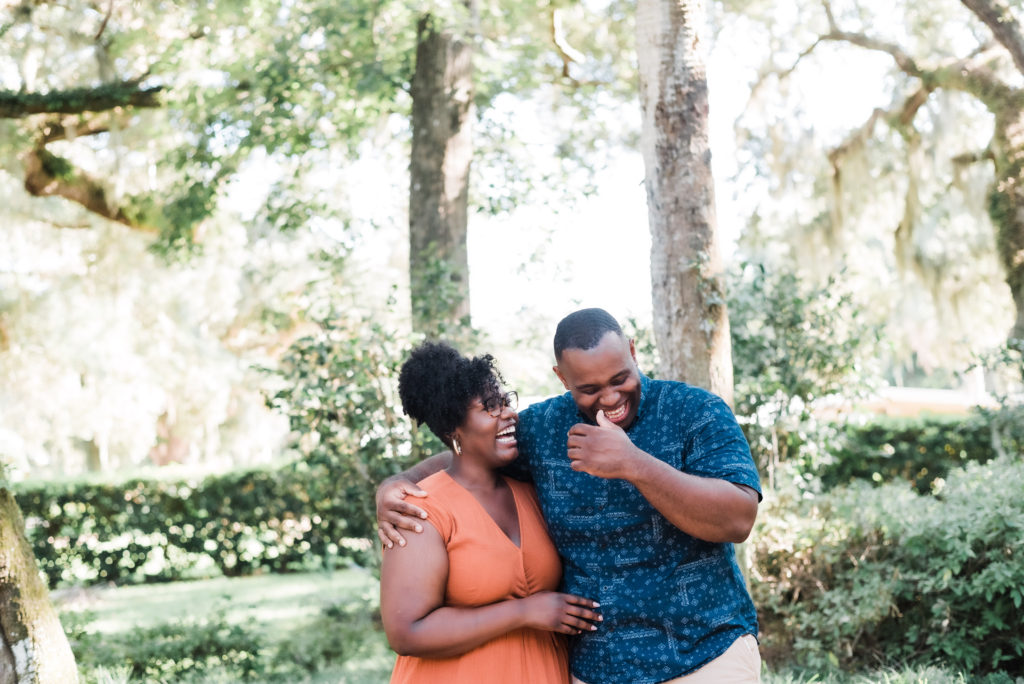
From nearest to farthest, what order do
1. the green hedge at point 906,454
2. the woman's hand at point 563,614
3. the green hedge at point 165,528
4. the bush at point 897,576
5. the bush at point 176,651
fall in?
the woman's hand at point 563,614 < the bush at point 897,576 < the bush at point 176,651 < the green hedge at point 906,454 < the green hedge at point 165,528

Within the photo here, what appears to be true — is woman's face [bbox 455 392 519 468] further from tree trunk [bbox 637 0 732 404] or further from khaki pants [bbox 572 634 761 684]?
tree trunk [bbox 637 0 732 404]

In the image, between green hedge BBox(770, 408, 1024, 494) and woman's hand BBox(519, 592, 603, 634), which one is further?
green hedge BBox(770, 408, 1024, 494)

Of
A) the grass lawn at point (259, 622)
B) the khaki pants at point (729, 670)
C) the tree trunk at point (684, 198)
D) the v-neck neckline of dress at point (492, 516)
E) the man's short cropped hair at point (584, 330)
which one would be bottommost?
the grass lawn at point (259, 622)

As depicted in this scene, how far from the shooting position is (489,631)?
9.64 ft

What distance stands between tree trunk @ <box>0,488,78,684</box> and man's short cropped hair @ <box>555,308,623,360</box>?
346 centimetres

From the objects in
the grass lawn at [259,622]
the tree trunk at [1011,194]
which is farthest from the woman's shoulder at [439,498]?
the tree trunk at [1011,194]

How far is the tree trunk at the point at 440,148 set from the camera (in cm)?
991

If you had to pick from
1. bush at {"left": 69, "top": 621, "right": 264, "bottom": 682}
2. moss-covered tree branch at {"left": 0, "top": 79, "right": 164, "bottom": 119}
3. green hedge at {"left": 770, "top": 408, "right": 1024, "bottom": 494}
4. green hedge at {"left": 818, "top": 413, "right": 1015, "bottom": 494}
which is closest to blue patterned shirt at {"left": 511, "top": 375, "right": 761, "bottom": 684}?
bush at {"left": 69, "top": 621, "right": 264, "bottom": 682}

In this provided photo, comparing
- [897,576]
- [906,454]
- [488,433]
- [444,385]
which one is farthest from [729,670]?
[906,454]

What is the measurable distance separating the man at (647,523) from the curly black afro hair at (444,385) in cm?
26

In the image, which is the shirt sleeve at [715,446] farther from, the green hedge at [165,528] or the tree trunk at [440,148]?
the green hedge at [165,528]

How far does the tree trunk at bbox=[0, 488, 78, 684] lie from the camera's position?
4.83 m

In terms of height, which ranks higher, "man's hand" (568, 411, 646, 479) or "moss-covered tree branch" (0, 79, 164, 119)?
"moss-covered tree branch" (0, 79, 164, 119)

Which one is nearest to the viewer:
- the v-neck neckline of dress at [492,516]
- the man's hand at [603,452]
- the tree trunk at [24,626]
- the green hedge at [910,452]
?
the man's hand at [603,452]
